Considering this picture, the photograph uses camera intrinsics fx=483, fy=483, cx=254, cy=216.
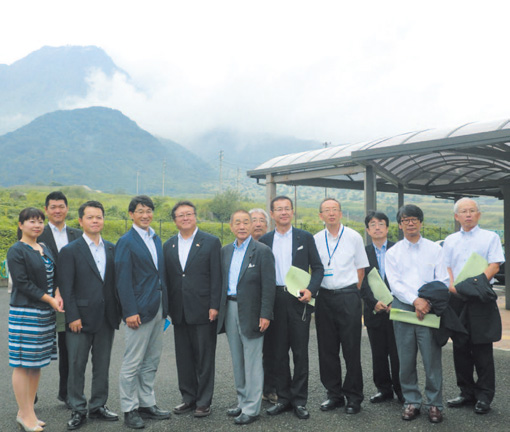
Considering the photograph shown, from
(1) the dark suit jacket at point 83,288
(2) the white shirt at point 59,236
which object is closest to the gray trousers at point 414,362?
(1) the dark suit jacket at point 83,288

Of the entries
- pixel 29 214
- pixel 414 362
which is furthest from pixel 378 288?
pixel 29 214

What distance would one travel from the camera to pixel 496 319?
4.07 metres

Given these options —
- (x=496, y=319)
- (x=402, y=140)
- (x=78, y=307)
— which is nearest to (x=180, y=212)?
(x=78, y=307)

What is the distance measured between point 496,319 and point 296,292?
66.9 inches

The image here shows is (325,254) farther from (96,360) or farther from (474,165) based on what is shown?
(474,165)

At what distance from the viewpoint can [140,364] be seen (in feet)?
13.2

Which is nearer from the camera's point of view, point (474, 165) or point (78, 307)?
point (78, 307)

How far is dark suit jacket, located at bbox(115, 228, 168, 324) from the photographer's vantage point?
3930mm

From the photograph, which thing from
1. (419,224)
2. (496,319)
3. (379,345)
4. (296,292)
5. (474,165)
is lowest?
(379,345)

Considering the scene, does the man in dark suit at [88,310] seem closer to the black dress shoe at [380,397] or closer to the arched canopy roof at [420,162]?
the black dress shoe at [380,397]

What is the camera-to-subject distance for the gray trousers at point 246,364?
3.97m

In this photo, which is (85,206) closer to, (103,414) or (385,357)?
(103,414)

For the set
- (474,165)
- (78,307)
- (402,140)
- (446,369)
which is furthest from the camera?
(474,165)

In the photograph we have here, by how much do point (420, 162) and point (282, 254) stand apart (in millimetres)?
6020
